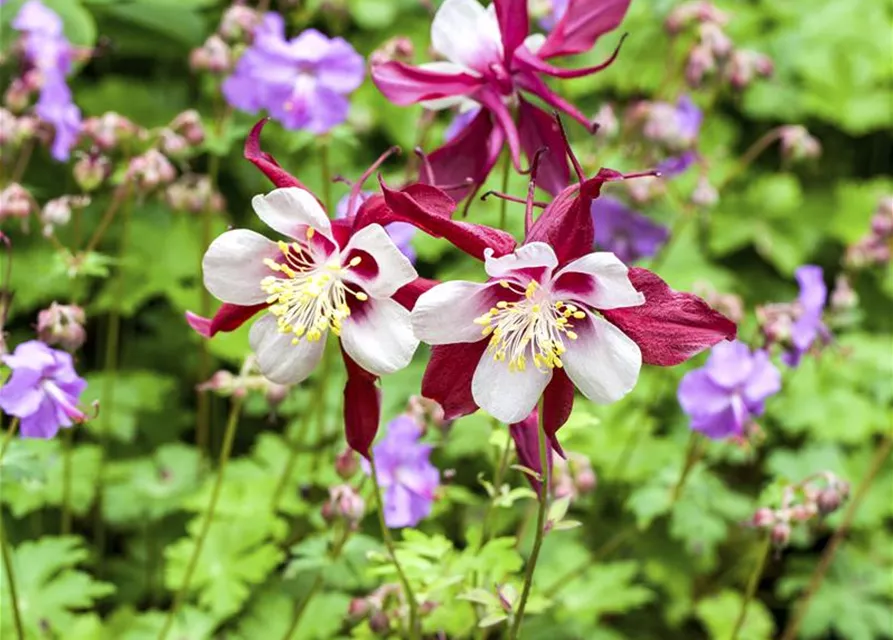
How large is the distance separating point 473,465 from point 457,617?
1073mm

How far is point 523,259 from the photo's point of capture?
117 cm

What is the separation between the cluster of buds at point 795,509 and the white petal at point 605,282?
2.58 feet

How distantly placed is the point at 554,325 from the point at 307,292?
0.27 meters

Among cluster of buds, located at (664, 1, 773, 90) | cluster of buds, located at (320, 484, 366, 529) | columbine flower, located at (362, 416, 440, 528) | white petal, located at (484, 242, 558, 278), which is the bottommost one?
columbine flower, located at (362, 416, 440, 528)

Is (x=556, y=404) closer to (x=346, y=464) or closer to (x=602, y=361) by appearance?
(x=602, y=361)

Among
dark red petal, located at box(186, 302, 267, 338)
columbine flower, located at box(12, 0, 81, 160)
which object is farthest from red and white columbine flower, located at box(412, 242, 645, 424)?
columbine flower, located at box(12, 0, 81, 160)

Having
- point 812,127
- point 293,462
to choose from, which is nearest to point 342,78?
point 293,462

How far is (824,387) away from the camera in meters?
3.09

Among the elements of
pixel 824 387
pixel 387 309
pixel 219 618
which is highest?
pixel 387 309

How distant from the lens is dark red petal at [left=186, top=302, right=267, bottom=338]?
1303 mm

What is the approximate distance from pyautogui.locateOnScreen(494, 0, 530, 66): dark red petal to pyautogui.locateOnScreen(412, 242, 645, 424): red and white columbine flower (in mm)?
409

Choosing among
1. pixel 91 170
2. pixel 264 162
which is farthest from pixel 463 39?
pixel 91 170

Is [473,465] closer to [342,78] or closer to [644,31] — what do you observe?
[342,78]

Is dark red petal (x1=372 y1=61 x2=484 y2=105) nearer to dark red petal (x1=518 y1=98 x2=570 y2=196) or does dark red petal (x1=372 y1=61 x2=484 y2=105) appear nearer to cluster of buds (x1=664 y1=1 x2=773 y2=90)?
dark red petal (x1=518 y1=98 x2=570 y2=196)
